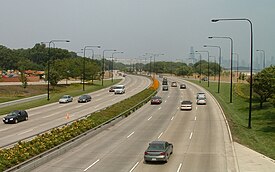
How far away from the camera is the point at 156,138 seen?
34.2 metres

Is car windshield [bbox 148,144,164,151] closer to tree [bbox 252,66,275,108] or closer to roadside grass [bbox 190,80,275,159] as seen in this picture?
roadside grass [bbox 190,80,275,159]

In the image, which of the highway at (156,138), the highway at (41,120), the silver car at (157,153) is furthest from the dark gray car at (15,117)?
the silver car at (157,153)

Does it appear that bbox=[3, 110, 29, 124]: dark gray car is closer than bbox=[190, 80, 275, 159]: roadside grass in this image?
No

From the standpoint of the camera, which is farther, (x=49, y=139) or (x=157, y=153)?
(x=49, y=139)

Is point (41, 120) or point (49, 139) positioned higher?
point (49, 139)

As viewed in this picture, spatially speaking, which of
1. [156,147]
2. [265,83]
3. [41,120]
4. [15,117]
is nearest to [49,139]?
[156,147]

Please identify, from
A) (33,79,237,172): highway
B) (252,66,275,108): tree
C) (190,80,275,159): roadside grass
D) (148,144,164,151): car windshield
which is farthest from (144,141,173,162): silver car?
(252,66,275,108): tree

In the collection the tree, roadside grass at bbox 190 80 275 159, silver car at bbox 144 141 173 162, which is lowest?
roadside grass at bbox 190 80 275 159

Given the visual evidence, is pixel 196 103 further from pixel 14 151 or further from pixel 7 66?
pixel 7 66

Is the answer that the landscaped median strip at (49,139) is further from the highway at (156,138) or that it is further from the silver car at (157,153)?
the silver car at (157,153)

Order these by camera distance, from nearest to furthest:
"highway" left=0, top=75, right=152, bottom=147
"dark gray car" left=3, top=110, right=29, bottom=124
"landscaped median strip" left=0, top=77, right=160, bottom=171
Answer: "landscaped median strip" left=0, top=77, right=160, bottom=171
"highway" left=0, top=75, right=152, bottom=147
"dark gray car" left=3, top=110, right=29, bottom=124

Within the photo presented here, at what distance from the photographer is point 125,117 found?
48.3 metres

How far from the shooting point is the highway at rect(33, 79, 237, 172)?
942 inches

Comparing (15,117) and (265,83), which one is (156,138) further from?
(265,83)
